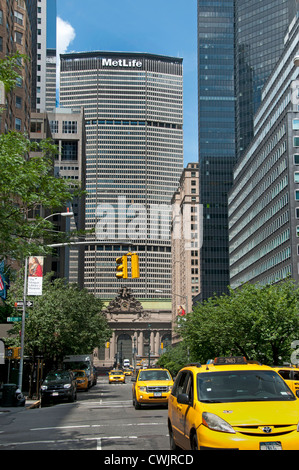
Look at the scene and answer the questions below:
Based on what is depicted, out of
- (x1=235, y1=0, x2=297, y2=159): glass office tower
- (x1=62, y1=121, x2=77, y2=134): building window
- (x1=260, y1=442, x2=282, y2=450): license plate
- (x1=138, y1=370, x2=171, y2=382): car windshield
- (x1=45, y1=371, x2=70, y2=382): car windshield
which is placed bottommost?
(x1=45, y1=371, x2=70, y2=382): car windshield

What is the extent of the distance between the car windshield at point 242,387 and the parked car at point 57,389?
69.0 ft

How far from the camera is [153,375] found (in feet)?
76.9

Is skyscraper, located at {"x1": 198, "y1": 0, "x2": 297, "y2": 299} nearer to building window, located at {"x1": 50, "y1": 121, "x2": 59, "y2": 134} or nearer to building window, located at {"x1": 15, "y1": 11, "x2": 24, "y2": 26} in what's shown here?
building window, located at {"x1": 50, "y1": 121, "x2": 59, "y2": 134}

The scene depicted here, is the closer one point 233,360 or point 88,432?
point 233,360

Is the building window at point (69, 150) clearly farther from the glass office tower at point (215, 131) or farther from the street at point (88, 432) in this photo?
the street at point (88, 432)

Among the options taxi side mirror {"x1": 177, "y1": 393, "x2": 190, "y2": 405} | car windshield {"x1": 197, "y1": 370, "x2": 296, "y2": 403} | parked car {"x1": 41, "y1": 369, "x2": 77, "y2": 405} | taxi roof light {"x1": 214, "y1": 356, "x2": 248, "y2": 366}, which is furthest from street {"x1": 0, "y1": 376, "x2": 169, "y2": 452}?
parked car {"x1": 41, "y1": 369, "x2": 77, "y2": 405}

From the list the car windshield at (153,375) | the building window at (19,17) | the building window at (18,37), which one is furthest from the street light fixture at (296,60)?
the car windshield at (153,375)

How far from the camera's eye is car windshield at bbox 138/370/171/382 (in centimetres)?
2319

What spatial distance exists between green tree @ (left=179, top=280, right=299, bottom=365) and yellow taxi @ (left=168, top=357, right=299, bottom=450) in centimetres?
2375

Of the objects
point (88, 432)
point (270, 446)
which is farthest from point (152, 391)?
point (270, 446)

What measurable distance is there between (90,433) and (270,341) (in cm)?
2139

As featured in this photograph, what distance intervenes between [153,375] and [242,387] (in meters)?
14.8

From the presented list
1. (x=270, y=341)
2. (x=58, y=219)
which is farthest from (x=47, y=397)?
(x=58, y=219)

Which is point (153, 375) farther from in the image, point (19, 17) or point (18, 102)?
point (19, 17)
